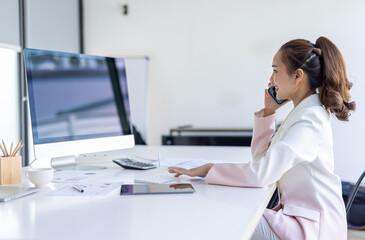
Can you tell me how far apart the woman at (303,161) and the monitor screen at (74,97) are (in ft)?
1.56

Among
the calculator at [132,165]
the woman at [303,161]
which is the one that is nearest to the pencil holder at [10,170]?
the calculator at [132,165]

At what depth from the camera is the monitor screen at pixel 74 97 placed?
53.5 inches

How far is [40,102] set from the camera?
136cm

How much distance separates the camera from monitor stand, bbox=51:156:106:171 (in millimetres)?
1561

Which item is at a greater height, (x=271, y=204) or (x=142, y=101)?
(x=142, y=101)

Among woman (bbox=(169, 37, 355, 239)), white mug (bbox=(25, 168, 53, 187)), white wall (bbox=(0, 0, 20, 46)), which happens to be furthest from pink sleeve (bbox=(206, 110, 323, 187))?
white wall (bbox=(0, 0, 20, 46))

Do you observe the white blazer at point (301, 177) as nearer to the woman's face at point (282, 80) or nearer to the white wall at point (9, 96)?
the woman's face at point (282, 80)

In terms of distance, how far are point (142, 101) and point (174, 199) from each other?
3.57 metres

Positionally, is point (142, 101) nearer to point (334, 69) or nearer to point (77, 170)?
point (77, 170)

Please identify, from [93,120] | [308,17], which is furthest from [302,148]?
[308,17]

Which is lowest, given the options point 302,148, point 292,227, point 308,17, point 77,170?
point 292,227

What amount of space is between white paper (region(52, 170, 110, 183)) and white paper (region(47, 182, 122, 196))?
93 mm

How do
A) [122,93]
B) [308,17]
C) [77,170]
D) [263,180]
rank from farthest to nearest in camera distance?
[308,17]
[122,93]
[77,170]
[263,180]

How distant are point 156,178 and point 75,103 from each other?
19.1 inches
